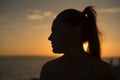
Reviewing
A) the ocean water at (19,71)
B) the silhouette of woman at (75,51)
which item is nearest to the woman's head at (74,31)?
the silhouette of woman at (75,51)

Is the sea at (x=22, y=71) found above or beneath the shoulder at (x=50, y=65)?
beneath

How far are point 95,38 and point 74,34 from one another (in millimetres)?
85

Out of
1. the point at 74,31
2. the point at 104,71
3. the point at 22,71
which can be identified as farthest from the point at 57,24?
the point at 22,71

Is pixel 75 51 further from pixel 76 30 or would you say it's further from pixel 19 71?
pixel 19 71

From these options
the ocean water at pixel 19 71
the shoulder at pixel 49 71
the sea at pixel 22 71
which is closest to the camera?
the shoulder at pixel 49 71

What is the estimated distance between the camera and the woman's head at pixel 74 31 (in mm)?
1473

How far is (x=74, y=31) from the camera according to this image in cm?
150

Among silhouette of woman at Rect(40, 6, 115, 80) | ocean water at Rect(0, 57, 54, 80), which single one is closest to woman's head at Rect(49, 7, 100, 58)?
silhouette of woman at Rect(40, 6, 115, 80)

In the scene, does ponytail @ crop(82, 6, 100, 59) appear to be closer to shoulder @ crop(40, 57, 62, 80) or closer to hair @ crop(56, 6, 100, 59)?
hair @ crop(56, 6, 100, 59)

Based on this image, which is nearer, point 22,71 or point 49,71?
point 49,71

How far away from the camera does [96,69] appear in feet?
4.82

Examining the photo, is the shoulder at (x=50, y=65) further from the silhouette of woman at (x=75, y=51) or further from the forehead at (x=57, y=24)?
the forehead at (x=57, y=24)

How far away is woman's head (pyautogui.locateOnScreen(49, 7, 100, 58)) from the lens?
4.83 ft

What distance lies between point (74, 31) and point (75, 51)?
72 mm
